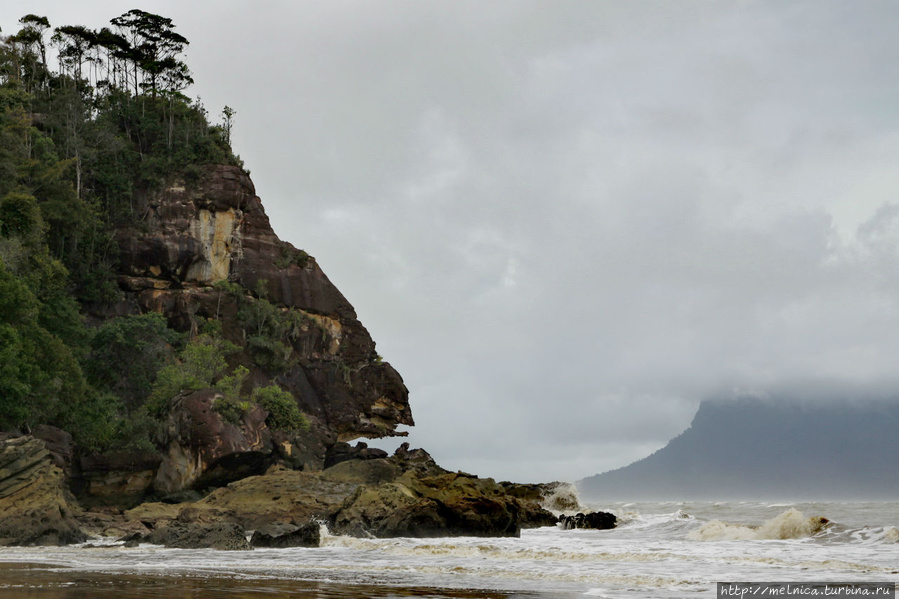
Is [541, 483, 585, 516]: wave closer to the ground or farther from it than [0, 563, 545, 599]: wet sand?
closer to the ground

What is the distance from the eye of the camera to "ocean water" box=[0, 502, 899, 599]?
40.9 feet

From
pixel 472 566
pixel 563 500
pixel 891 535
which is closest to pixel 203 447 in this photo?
pixel 563 500

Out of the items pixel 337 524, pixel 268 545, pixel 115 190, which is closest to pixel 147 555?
pixel 268 545

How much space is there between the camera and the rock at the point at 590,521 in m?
32.9

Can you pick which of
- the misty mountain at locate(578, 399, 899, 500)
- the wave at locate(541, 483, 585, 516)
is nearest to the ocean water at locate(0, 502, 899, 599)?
the wave at locate(541, 483, 585, 516)

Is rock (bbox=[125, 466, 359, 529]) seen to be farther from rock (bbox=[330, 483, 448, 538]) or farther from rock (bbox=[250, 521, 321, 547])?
→ rock (bbox=[250, 521, 321, 547])

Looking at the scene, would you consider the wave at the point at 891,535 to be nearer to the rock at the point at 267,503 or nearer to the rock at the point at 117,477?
the rock at the point at 267,503

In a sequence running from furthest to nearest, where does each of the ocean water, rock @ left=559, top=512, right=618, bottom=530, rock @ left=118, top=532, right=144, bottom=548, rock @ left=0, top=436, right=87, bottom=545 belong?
rock @ left=559, top=512, right=618, bottom=530 < rock @ left=0, top=436, right=87, bottom=545 < rock @ left=118, top=532, right=144, bottom=548 < the ocean water

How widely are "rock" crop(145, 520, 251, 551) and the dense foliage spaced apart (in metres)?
12.1

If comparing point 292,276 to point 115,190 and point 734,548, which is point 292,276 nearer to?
point 115,190

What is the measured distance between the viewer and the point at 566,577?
Answer: 1488cm

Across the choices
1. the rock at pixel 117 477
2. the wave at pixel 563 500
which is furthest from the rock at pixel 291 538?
the wave at pixel 563 500

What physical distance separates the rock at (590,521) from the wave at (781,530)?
7.08m

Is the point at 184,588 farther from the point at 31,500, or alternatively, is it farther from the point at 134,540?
the point at 31,500
